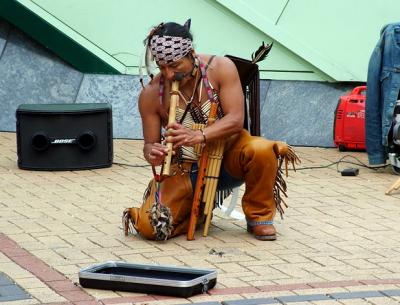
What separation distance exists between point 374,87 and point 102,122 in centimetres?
218

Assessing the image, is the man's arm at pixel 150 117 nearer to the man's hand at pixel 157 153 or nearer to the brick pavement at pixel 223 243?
the man's hand at pixel 157 153

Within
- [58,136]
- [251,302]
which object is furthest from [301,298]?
[58,136]

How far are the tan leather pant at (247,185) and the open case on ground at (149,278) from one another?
3.01ft

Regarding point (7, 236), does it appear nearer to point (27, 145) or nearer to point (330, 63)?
point (27, 145)

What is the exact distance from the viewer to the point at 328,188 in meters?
8.91

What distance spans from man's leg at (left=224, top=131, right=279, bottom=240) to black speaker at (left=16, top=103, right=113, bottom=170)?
96.2 inches

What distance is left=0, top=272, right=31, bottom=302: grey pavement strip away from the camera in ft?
19.3

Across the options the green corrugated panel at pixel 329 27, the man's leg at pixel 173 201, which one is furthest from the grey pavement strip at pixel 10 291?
the green corrugated panel at pixel 329 27

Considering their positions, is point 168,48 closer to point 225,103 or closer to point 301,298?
point 225,103

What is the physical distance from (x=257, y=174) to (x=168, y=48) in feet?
3.02

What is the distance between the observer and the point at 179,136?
6.85 metres

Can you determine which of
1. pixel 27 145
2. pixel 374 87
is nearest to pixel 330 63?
pixel 374 87

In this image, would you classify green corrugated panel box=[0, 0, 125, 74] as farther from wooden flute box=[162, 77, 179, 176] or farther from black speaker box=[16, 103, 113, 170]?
wooden flute box=[162, 77, 179, 176]

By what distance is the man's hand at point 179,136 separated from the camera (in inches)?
270
